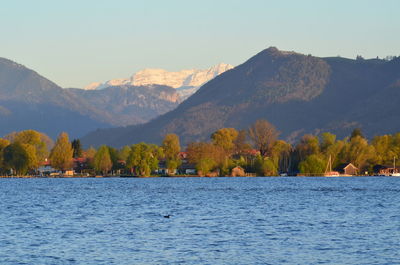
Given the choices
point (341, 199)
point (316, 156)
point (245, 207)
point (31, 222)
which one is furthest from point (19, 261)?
point (316, 156)

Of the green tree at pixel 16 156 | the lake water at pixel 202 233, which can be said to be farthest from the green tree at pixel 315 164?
the lake water at pixel 202 233

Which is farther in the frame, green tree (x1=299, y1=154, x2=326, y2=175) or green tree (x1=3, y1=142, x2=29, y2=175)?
green tree (x1=299, y1=154, x2=326, y2=175)

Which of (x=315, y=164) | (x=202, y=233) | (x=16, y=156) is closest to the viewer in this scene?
(x=202, y=233)

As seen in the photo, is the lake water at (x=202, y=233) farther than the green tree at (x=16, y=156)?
No

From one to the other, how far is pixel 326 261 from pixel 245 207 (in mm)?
39997

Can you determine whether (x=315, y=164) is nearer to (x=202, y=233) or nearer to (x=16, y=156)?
(x=16, y=156)

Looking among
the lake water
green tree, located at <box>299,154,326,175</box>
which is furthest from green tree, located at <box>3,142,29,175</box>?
the lake water

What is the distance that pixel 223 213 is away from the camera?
7494 centimetres

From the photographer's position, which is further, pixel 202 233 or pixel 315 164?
pixel 315 164

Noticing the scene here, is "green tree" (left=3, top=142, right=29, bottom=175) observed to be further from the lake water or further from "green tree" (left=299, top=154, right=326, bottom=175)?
the lake water

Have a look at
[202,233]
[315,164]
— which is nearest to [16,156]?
[315,164]

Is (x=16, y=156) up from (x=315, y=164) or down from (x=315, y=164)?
down

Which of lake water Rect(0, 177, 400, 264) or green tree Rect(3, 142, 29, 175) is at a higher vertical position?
green tree Rect(3, 142, 29, 175)

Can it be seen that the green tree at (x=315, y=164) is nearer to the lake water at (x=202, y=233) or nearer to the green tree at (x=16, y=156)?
the green tree at (x=16, y=156)
